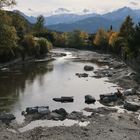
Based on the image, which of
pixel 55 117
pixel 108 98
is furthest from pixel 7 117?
pixel 108 98

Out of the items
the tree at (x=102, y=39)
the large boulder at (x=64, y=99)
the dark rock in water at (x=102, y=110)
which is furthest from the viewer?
the tree at (x=102, y=39)

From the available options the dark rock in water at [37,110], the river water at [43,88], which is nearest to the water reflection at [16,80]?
the river water at [43,88]

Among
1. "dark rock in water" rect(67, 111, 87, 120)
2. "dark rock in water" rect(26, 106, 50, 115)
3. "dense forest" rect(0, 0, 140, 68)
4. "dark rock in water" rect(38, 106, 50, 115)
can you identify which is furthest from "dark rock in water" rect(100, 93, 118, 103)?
"dense forest" rect(0, 0, 140, 68)

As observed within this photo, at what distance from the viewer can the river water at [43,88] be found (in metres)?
56.0

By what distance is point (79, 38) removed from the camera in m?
198

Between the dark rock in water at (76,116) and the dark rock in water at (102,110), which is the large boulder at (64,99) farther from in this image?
the dark rock in water at (76,116)

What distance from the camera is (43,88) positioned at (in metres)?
70.9

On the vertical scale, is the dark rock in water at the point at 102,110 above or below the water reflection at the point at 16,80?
above

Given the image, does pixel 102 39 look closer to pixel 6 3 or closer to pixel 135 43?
pixel 135 43

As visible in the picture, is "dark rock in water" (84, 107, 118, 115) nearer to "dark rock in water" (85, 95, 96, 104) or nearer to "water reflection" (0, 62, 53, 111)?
"dark rock in water" (85, 95, 96, 104)

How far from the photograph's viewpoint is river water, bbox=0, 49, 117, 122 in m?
56.0

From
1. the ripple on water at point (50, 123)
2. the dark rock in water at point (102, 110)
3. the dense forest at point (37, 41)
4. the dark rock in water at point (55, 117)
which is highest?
the dense forest at point (37, 41)

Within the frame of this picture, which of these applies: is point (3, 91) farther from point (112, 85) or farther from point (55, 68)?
point (55, 68)

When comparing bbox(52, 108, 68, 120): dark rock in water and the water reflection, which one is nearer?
bbox(52, 108, 68, 120): dark rock in water
